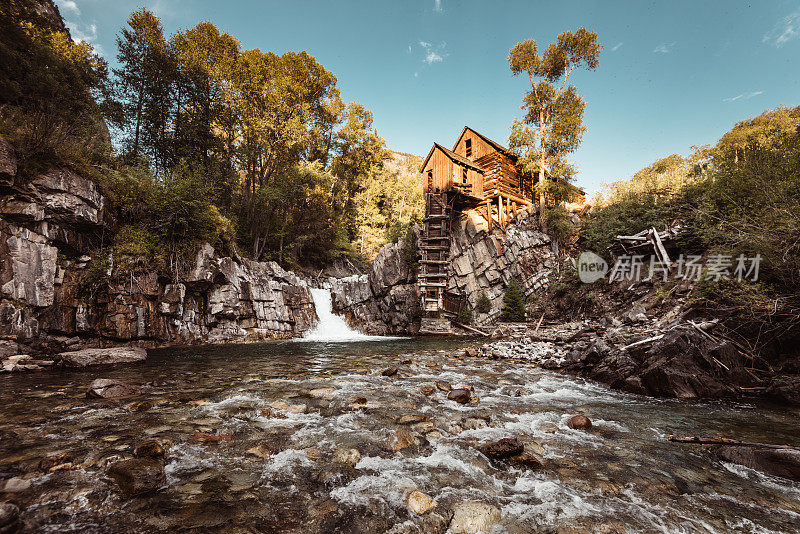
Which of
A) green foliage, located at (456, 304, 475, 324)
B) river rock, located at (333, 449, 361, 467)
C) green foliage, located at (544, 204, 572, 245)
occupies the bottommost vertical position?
green foliage, located at (456, 304, 475, 324)

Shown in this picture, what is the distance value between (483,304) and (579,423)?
760 inches

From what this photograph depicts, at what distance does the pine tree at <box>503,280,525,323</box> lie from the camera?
21.0 meters

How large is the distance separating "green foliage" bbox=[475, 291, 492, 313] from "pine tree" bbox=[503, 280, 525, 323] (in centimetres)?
173

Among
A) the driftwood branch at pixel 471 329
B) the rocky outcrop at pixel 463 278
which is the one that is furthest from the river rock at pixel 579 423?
the rocky outcrop at pixel 463 278

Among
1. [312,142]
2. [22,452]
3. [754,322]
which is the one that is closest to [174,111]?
[312,142]

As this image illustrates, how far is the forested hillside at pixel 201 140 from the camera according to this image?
13.5m

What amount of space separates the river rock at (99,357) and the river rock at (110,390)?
3.58m

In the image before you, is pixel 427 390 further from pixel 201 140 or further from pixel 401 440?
pixel 201 140

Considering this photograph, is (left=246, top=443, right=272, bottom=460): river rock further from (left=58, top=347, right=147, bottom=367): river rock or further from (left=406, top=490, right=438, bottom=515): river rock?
(left=58, top=347, right=147, bottom=367): river rock

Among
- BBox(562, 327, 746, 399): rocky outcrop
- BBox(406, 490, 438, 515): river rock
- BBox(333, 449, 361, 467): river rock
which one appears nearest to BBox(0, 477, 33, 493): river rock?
BBox(333, 449, 361, 467): river rock

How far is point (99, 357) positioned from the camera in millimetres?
8461

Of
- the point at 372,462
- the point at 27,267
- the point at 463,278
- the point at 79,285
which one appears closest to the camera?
the point at 372,462

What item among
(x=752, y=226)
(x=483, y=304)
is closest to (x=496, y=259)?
(x=483, y=304)

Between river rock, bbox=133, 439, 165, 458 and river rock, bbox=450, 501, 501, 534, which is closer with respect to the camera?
river rock, bbox=450, 501, 501, 534
